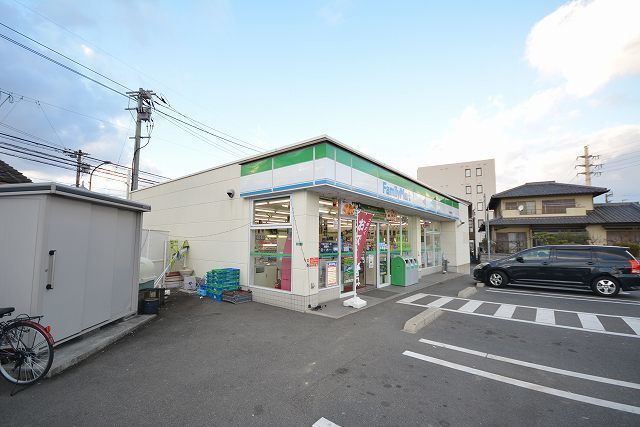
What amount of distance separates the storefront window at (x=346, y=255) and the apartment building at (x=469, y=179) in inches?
1653

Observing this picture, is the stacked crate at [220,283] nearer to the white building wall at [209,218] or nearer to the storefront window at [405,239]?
the white building wall at [209,218]

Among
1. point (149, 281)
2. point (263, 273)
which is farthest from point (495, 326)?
point (149, 281)

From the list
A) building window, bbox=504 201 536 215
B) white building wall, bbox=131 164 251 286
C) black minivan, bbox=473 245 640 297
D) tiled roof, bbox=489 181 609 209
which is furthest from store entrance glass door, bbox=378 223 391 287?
building window, bbox=504 201 536 215

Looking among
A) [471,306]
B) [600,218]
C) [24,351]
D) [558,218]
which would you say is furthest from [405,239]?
[600,218]

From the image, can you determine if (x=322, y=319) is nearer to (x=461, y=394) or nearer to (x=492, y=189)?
(x=461, y=394)

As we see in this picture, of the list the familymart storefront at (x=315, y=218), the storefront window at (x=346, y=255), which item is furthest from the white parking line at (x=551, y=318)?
the familymart storefront at (x=315, y=218)

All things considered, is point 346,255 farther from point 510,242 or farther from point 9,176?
point 510,242

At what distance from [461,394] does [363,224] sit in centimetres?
495

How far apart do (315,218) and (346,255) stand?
216 centimetres

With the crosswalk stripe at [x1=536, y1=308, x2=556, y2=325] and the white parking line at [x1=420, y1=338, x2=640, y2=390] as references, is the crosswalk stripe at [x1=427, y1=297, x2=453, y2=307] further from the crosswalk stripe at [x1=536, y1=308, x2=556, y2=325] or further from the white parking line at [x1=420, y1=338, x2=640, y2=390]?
the white parking line at [x1=420, y1=338, x2=640, y2=390]

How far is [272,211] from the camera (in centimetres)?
812

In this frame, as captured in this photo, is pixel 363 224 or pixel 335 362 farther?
pixel 363 224

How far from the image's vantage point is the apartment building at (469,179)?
4469cm

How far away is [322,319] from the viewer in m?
6.32
